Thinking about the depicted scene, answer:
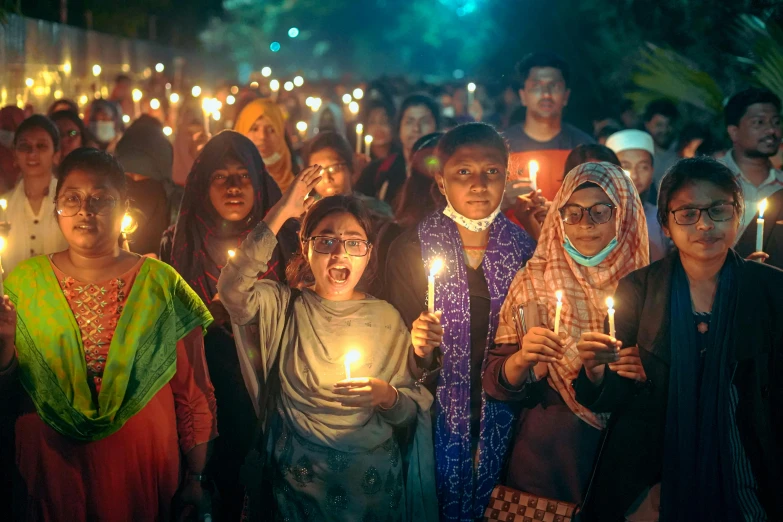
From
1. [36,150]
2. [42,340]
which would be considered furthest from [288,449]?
[36,150]

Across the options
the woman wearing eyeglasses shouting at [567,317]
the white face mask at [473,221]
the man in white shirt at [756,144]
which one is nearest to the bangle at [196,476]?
the woman wearing eyeglasses shouting at [567,317]

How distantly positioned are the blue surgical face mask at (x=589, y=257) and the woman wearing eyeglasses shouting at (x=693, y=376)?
21 centimetres

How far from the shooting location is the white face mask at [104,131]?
837 centimetres

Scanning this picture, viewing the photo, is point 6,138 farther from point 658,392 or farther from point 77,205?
point 658,392

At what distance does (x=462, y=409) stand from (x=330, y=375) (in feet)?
2.25

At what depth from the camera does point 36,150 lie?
5414 mm

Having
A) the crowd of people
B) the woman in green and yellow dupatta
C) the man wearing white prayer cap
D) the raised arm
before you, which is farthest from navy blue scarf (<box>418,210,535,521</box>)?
the man wearing white prayer cap

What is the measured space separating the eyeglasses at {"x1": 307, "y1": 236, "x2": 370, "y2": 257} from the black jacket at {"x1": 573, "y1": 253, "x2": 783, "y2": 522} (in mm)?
974

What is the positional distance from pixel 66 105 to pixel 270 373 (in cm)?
550

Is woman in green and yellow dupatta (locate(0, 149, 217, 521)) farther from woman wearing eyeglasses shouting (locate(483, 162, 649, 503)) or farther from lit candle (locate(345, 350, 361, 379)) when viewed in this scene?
woman wearing eyeglasses shouting (locate(483, 162, 649, 503))

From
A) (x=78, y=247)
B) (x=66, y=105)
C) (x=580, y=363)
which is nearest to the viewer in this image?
(x=78, y=247)

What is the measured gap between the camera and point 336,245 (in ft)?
11.8

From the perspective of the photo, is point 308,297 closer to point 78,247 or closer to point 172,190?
point 78,247

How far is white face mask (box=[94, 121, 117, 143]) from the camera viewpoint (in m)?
8.37
